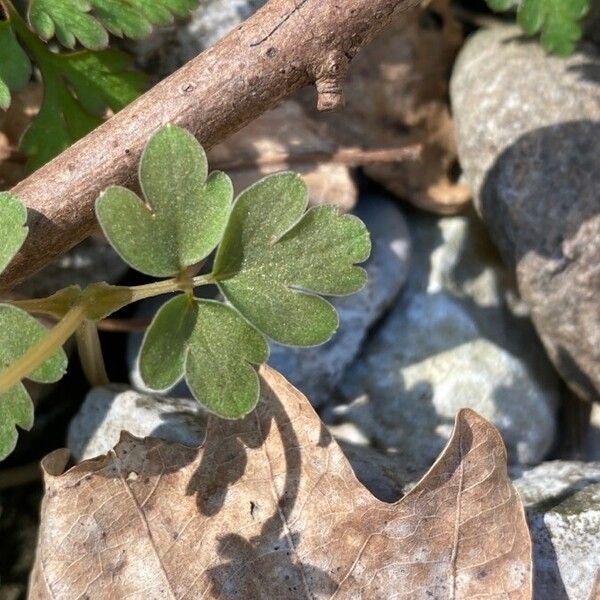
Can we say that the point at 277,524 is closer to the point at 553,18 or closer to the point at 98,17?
the point at 98,17

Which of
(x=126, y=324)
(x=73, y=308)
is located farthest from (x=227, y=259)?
(x=126, y=324)

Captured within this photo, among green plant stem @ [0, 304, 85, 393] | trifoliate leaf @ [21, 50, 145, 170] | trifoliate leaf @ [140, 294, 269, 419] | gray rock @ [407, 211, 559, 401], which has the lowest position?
gray rock @ [407, 211, 559, 401]

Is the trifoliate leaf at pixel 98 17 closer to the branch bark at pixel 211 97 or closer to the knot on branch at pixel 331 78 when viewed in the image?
the branch bark at pixel 211 97

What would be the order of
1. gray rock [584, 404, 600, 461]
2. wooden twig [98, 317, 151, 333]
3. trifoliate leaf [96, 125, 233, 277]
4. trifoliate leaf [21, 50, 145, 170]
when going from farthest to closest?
gray rock [584, 404, 600, 461] < wooden twig [98, 317, 151, 333] < trifoliate leaf [21, 50, 145, 170] < trifoliate leaf [96, 125, 233, 277]

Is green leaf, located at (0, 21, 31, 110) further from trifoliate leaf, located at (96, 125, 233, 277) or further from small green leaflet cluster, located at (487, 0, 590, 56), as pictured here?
small green leaflet cluster, located at (487, 0, 590, 56)

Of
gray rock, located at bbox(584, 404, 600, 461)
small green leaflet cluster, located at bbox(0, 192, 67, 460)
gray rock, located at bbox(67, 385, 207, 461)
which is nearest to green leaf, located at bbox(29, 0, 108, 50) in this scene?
small green leaflet cluster, located at bbox(0, 192, 67, 460)

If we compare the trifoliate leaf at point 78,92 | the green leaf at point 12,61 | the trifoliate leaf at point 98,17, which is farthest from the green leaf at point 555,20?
the green leaf at point 12,61
